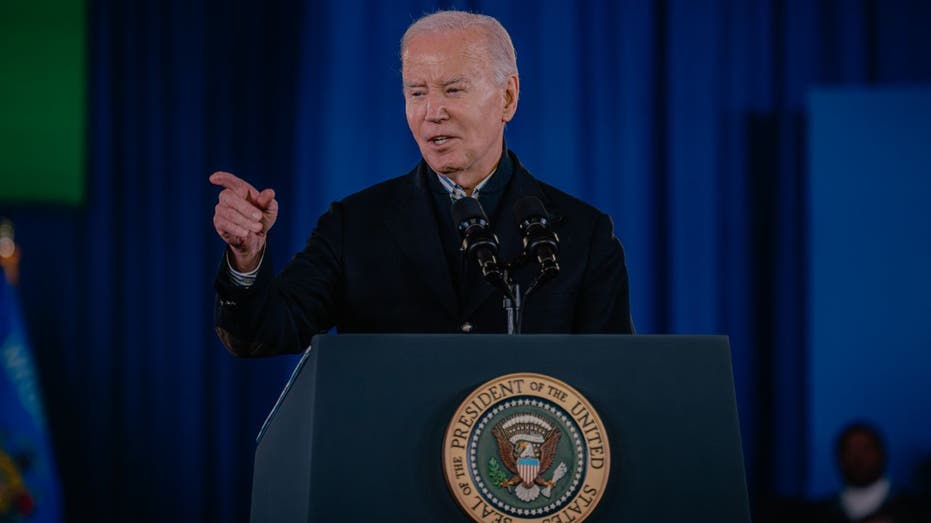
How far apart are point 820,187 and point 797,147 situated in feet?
1.59

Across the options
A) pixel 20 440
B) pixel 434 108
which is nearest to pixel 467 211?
pixel 434 108

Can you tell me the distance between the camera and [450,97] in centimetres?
179

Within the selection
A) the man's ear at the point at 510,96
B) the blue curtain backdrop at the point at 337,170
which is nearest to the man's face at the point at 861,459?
the blue curtain backdrop at the point at 337,170

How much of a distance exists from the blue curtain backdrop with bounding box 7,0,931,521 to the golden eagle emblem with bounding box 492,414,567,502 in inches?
145

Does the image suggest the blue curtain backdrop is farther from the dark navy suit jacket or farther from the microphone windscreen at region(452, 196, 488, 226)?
the microphone windscreen at region(452, 196, 488, 226)

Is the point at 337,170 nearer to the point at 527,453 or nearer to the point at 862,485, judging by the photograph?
the point at 862,485

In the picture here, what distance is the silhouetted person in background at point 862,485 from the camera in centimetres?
405

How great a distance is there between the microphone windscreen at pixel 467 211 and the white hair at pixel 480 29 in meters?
0.44

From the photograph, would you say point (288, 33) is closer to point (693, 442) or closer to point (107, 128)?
point (107, 128)

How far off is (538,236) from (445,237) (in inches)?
22.4

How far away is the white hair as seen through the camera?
1805mm

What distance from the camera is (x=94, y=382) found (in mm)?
4750

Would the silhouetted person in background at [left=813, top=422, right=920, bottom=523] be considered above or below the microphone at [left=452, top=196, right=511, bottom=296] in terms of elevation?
below

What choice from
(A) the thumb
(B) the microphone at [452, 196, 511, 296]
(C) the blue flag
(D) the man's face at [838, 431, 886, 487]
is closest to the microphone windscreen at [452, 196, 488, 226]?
(B) the microphone at [452, 196, 511, 296]
